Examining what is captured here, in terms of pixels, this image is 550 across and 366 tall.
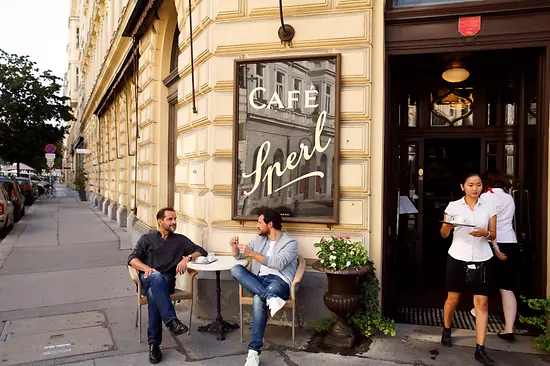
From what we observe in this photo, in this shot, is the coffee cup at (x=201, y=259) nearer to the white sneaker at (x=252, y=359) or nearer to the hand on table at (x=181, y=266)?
the hand on table at (x=181, y=266)

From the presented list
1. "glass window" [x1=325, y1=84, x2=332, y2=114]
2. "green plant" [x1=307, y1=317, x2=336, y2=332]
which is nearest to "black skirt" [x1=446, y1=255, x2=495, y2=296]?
"green plant" [x1=307, y1=317, x2=336, y2=332]

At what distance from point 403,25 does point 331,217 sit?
240cm

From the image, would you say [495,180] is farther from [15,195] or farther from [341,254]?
[15,195]

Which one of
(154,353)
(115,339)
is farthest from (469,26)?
(115,339)

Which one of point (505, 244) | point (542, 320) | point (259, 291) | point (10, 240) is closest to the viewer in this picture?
point (259, 291)

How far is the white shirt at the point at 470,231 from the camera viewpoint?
472 centimetres

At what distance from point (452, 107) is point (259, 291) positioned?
4550 mm

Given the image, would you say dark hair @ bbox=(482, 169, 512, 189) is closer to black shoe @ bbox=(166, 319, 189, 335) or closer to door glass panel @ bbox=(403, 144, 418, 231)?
door glass panel @ bbox=(403, 144, 418, 231)

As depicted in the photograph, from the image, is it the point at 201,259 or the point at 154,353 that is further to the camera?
the point at 201,259

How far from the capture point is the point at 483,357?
14.8ft

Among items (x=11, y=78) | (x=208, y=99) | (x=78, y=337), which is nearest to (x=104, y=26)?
(x=11, y=78)

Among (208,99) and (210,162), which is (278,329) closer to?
(210,162)

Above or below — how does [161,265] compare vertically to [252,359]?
above

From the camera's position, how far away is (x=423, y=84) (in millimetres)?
7344
